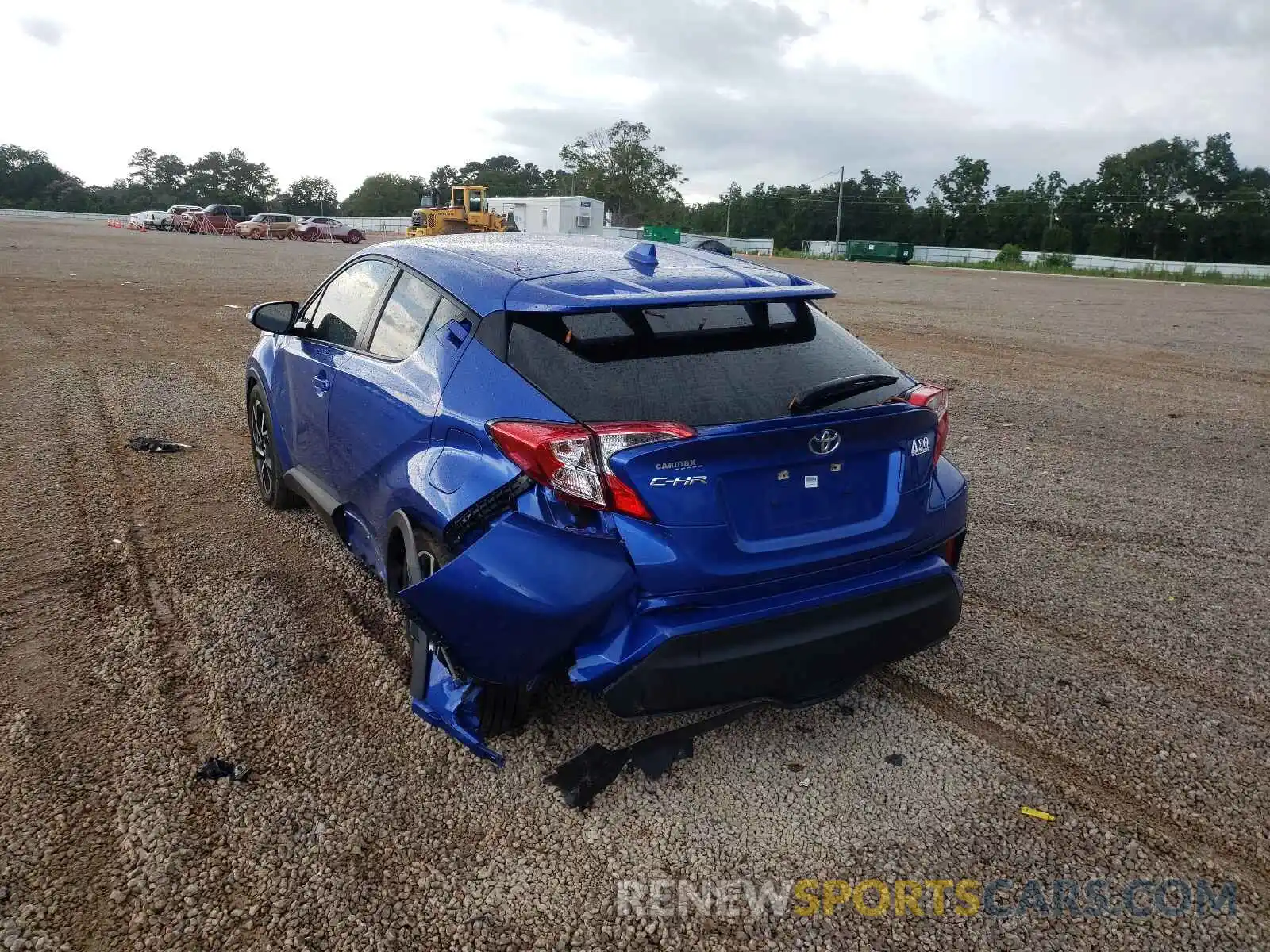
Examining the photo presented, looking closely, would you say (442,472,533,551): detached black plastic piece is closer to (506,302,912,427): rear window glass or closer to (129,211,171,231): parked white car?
(506,302,912,427): rear window glass

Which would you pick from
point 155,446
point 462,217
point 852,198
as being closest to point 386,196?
point 852,198

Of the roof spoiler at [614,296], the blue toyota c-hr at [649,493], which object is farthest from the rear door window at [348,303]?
the roof spoiler at [614,296]

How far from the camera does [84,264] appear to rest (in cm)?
2159

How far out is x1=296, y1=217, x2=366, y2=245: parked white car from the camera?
156 ft

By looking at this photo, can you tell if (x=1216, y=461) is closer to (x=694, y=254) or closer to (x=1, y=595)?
(x=694, y=254)

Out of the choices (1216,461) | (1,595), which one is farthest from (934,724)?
(1216,461)

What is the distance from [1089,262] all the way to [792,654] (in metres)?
59.6

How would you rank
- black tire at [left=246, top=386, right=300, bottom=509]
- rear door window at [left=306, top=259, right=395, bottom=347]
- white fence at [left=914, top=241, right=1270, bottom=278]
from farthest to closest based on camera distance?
1. white fence at [left=914, top=241, right=1270, bottom=278]
2. black tire at [left=246, top=386, right=300, bottom=509]
3. rear door window at [left=306, top=259, right=395, bottom=347]

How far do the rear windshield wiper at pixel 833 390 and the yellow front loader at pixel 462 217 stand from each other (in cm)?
3818

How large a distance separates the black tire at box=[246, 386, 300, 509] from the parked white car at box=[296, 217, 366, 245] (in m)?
46.1

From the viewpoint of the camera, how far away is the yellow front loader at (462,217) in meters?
39.7

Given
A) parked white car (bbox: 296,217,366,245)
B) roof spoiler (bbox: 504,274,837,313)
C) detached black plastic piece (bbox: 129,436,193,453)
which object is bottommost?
detached black plastic piece (bbox: 129,436,193,453)

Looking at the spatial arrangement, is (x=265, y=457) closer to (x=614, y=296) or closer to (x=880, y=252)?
(x=614, y=296)

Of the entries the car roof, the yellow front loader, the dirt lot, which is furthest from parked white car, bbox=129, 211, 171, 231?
the car roof
